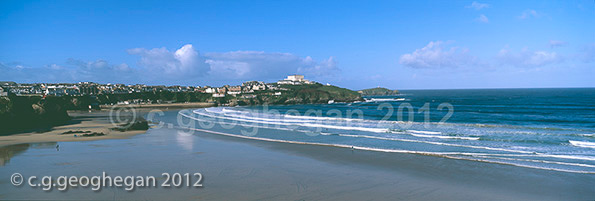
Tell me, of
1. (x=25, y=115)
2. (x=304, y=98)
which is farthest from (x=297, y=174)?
(x=304, y=98)

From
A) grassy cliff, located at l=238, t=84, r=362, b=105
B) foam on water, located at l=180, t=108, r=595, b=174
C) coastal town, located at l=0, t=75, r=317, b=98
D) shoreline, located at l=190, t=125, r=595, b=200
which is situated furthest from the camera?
grassy cliff, located at l=238, t=84, r=362, b=105

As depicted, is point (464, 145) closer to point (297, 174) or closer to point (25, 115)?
point (297, 174)

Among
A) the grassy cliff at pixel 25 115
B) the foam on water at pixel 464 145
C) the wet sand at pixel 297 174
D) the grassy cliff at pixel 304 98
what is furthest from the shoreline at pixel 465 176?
the grassy cliff at pixel 304 98

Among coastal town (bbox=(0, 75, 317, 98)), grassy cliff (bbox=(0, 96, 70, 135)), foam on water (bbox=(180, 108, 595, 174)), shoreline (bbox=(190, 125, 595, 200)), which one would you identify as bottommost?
shoreline (bbox=(190, 125, 595, 200))

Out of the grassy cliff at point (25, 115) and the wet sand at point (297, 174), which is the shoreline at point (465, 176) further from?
the grassy cliff at point (25, 115)

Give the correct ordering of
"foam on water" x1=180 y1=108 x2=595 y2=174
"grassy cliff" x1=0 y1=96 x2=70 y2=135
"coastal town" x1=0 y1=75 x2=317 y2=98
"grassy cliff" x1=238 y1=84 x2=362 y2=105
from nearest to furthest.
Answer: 1. "foam on water" x1=180 y1=108 x2=595 y2=174
2. "grassy cliff" x1=0 y1=96 x2=70 y2=135
3. "coastal town" x1=0 y1=75 x2=317 y2=98
4. "grassy cliff" x1=238 y1=84 x2=362 y2=105

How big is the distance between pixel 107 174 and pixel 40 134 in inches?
645

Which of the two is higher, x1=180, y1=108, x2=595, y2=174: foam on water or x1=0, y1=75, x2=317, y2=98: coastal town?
x1=0, y1=75, x2=317, y2=98: coastal town

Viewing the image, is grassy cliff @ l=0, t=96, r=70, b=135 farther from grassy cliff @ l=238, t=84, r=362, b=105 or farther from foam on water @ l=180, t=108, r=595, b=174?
grassy cliff @ l=238, t=84, r=362, b=105

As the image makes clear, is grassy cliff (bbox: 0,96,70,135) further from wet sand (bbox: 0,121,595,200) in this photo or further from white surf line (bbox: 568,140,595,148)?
white surf line (bbox: 568,140,595,148)

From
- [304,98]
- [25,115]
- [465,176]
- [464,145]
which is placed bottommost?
[465,176]

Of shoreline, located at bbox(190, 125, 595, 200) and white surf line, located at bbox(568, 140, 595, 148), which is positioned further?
white surf line, located at bbox(568, 140, 595, 148)

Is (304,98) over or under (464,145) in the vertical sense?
over

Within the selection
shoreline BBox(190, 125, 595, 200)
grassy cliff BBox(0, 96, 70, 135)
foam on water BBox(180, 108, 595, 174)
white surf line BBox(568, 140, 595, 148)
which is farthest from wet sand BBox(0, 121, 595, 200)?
grassy cliff BBox(0, 96, 70, 135)
